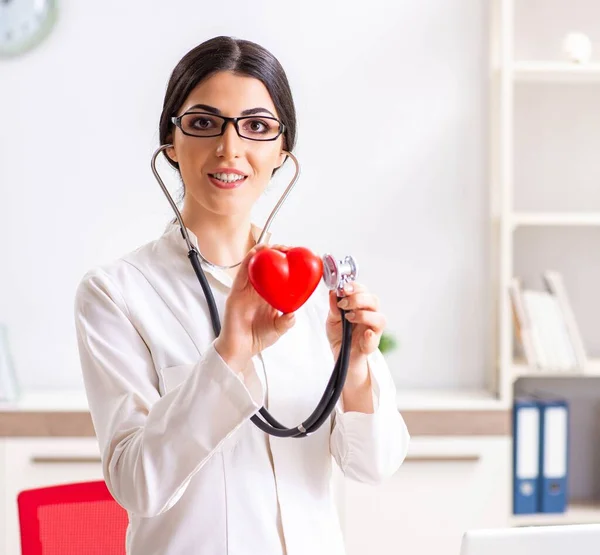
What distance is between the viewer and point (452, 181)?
8.93 ft

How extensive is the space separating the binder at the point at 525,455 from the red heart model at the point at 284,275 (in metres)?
1.60

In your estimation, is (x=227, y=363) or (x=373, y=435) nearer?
(x=227, y=363)

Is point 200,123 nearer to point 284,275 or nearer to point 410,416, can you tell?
point 284,275

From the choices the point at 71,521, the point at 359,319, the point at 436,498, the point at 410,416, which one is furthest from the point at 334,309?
the point at 436,498

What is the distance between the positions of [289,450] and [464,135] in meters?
1.71

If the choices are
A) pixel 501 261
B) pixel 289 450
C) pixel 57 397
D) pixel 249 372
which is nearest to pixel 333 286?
pixel 249 372

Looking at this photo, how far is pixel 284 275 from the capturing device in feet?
3.32

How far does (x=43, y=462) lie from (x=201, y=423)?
4.92 feet

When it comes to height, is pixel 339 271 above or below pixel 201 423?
above

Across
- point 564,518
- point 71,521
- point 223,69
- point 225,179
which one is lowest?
point 564,518

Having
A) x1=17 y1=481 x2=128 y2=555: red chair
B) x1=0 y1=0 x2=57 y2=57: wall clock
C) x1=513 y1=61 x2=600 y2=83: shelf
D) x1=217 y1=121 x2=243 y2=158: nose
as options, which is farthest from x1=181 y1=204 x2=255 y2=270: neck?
x1=0 y1=0 x2=57 y2=57: wall clock

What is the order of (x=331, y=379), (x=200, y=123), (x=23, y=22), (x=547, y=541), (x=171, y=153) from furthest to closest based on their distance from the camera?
(x=23, y=22), (x=171, y=153), (x=200, y=123), (x=331, y=379), (x=547, y=541)

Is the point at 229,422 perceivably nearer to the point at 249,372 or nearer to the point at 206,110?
the point at 249,372

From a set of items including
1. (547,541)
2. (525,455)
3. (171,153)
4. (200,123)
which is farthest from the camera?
(525,455)
